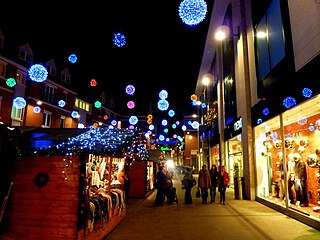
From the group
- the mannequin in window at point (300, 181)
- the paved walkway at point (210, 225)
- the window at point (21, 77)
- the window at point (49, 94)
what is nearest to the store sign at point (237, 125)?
the mannequin in window at point (300, 181)

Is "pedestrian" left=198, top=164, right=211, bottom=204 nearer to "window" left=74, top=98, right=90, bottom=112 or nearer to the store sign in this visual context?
the store sign

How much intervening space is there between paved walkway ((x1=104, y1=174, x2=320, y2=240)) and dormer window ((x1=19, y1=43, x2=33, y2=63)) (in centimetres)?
2081

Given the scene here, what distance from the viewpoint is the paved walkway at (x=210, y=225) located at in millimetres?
6820

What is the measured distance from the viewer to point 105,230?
6855mm

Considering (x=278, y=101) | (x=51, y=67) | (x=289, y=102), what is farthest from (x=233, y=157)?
(x=51, y=67)

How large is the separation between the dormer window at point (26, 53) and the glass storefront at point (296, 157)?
22745 millimetres

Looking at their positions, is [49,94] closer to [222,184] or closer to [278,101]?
[222,184]

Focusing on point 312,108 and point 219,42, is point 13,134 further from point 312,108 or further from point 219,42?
point 219,42

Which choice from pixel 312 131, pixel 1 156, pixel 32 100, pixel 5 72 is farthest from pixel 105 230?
pixel 32 100

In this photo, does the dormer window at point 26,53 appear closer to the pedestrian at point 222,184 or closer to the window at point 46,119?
the window at point 46,119

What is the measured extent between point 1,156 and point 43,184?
1026 mm

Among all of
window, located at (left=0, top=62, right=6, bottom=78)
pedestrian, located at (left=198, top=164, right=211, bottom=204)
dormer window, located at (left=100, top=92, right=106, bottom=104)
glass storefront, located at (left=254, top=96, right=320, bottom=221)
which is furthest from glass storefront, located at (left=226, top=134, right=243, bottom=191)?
dormer window, located at (left=100, top=92, right=106, bottom=104)

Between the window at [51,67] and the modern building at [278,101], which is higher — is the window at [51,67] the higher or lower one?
the higher one

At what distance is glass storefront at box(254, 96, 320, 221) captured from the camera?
9.39 metres
